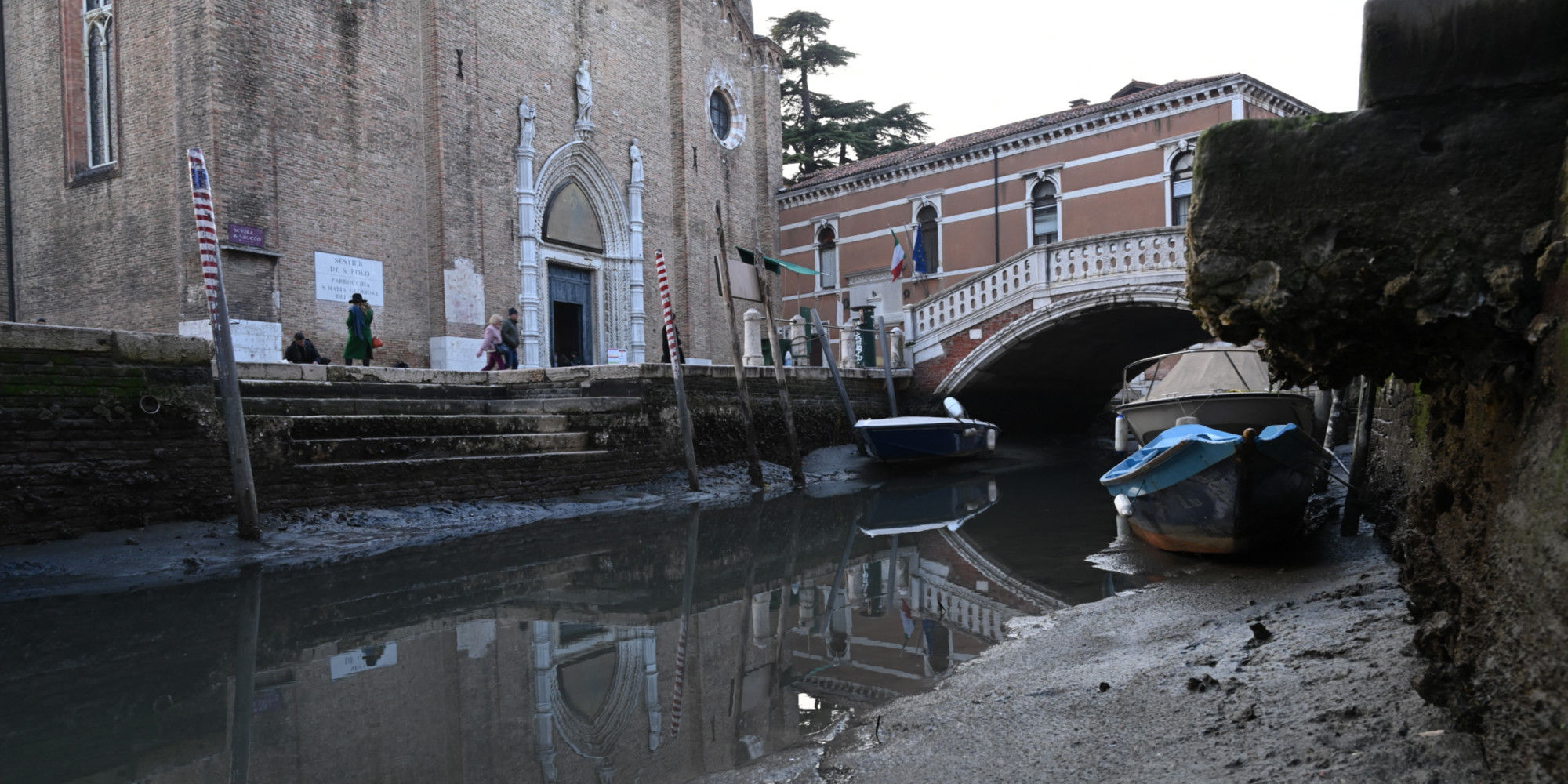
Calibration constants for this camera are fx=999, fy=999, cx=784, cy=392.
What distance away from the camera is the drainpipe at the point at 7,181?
48.8ft

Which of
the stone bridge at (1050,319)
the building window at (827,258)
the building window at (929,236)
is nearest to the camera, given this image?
the stone bridge at (1050,319)

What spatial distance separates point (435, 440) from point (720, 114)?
14.8m

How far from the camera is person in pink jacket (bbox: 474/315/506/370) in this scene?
14.0 meters

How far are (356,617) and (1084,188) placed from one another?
60.2 feet

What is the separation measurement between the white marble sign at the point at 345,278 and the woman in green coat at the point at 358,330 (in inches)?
62.8

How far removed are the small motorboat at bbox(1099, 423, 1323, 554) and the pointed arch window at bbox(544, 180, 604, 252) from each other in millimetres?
13322

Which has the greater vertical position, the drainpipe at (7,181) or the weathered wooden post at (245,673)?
the drainpipe at (7,181)

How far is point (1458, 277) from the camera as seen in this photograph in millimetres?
2328

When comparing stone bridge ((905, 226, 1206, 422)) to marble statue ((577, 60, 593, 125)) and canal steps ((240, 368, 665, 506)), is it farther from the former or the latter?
canal steps ((240, 368, 665, 506))

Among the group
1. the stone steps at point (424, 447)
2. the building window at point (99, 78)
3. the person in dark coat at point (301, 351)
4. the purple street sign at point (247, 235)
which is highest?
the building window at point (99, 78)

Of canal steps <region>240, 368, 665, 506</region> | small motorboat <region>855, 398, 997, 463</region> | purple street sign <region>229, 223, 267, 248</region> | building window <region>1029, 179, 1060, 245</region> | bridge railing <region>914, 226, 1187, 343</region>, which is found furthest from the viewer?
building window <region>1029, 179, 1060, 245</region>

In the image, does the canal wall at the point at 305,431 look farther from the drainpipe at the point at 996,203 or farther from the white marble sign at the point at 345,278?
the drainpipe at the point at 996,203

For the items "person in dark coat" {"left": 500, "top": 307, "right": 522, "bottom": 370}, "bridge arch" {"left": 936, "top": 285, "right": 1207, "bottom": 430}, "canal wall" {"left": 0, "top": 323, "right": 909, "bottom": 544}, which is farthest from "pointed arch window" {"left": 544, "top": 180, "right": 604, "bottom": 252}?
"bridge arch" {"left": 936, "top": 285, "right": 1207, "bottom": 430}

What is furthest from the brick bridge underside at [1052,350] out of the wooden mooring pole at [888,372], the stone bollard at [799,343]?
the stone bollard at [799,343]
